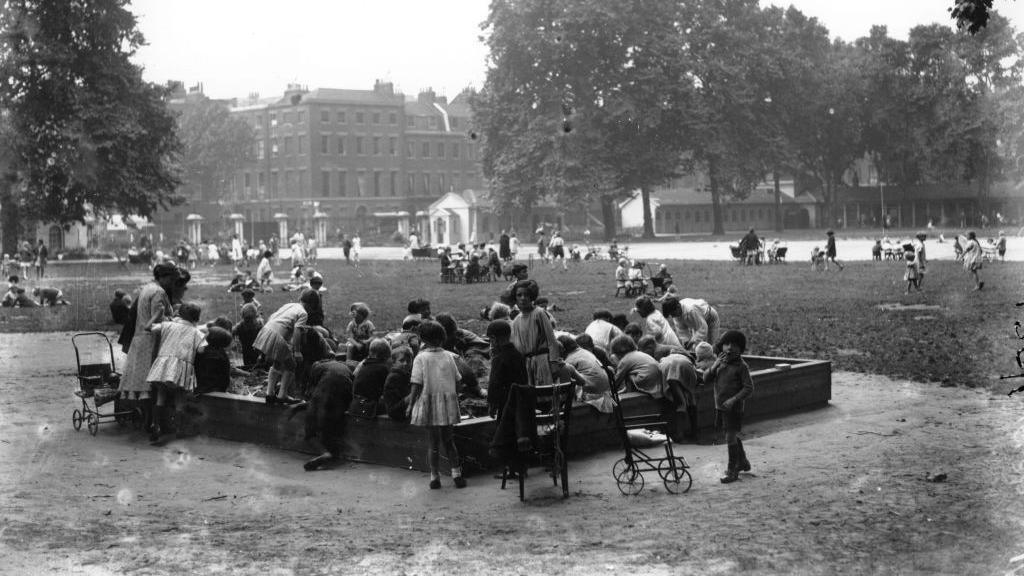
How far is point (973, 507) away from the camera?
353 inches

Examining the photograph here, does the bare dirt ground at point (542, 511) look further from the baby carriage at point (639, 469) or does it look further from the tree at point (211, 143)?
the tree at point (211, 143)

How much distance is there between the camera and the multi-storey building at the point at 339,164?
10362cm

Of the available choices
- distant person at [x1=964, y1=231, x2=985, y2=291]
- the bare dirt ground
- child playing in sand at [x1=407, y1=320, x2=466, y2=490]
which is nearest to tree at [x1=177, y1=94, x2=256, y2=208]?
distant person at [x1=964, y1=231, x2=985, y2=291]

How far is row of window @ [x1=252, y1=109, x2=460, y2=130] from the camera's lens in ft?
342

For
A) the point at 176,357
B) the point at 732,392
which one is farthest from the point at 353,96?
the point at 732,392

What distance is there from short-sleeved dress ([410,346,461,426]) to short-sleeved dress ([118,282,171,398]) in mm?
4175

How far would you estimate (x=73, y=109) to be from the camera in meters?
49.8

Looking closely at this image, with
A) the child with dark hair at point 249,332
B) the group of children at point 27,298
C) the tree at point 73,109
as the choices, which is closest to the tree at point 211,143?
the tree at point 73,109

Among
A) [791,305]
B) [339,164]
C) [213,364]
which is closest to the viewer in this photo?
[213,364]

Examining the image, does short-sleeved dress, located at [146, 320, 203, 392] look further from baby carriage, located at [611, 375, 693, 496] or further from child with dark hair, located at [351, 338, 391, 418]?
baby carriage, located at [611, 375, 693, 496]

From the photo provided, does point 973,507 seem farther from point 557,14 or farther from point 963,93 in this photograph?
point 963,93

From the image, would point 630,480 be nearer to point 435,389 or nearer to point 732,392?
point 732,392

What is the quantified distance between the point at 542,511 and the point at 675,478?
1.33 m

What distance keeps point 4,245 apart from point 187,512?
162 feet
